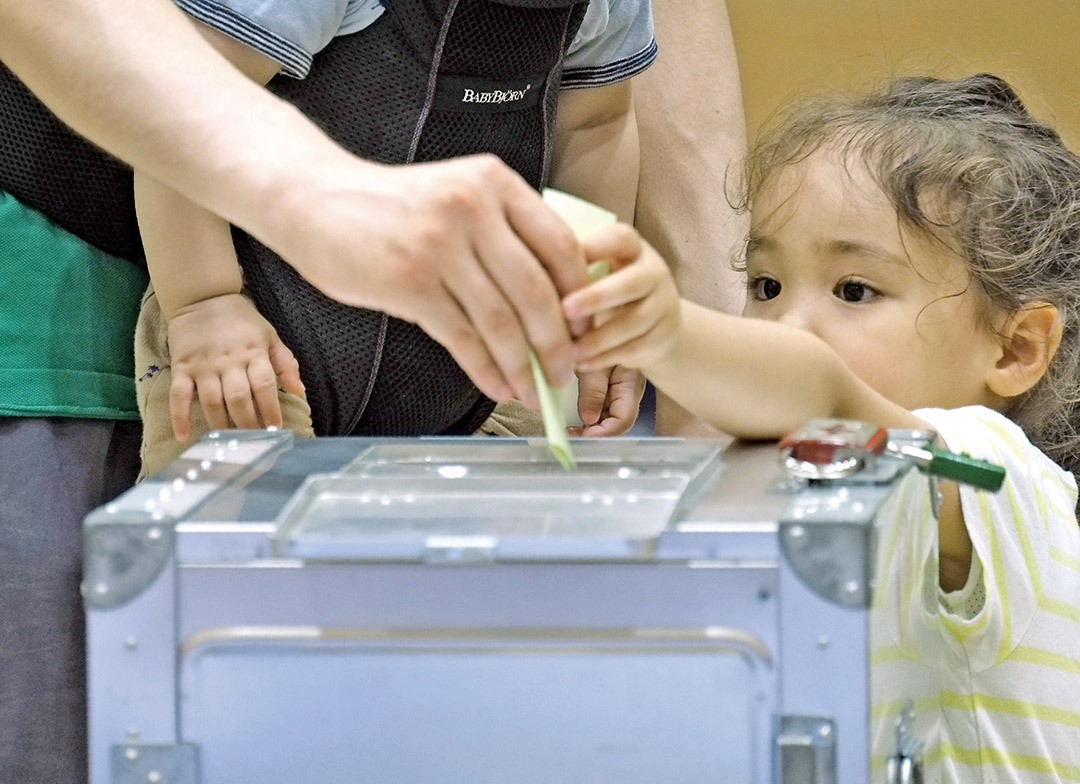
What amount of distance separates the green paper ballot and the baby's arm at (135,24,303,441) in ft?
1.11

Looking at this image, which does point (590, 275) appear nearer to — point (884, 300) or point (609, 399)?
point (884, 300)

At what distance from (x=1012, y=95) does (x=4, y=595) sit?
91 centimetres

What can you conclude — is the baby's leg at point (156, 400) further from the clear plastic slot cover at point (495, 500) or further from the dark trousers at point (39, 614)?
the clear plastic slot cover at point (495, 500)

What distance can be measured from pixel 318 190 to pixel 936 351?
59 cm

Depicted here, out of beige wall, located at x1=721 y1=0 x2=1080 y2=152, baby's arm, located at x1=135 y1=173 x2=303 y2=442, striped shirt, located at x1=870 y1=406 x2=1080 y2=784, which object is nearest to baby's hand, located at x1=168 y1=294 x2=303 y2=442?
baby's arm, located at x1=135 y1=173 x2=303 y2=442

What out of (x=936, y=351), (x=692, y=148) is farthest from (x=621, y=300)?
(x=692, y=148)


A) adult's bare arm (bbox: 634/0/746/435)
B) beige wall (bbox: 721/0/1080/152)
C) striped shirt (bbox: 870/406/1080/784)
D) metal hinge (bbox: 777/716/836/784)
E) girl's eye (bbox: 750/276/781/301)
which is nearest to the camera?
metal hinge (bbox: 777/716/836/784)

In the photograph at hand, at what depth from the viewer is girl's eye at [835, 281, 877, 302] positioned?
1.07 metres

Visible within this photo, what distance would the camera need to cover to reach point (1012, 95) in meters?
1.23

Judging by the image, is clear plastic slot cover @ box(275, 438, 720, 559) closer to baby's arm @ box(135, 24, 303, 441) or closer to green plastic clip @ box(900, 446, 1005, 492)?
green plastic clip @ box(900, 446, 1005, 492)

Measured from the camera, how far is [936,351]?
1061mm

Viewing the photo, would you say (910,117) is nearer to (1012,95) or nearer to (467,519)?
(1012,95)

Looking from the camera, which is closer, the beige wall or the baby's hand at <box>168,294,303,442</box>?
the baby's hand at <box>168,294,303,442</box>

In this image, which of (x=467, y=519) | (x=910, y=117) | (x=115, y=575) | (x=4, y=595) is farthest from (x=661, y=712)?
(x=910, y=117)
